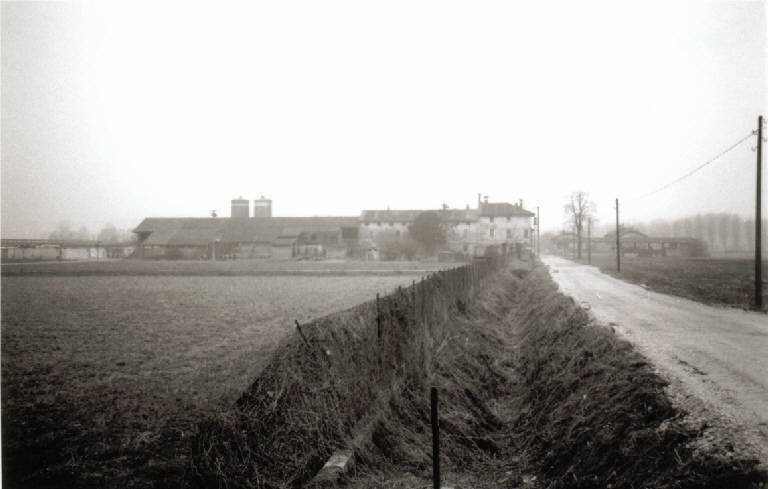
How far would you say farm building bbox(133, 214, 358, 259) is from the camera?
73.4 meters

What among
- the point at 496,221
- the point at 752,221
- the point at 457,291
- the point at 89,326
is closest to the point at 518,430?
the point at 457,291

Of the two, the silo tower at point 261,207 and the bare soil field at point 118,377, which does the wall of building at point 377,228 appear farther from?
the bare soil field at point 118,377

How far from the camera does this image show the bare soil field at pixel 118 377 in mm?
5387

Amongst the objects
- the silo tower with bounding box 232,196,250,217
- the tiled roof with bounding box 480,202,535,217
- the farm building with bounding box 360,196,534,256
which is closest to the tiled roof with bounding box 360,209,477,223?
the farm building with bounding box 360,196,534,256

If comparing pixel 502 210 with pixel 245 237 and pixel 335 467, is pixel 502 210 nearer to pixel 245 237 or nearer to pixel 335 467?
pixel 245 237

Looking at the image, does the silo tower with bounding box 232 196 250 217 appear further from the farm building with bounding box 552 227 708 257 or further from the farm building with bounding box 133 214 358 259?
the farm building with bounding box 552 227 708 257

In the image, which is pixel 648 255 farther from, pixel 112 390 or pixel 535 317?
pixel 112 390

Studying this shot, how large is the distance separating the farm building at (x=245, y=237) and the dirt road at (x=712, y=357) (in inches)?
2369

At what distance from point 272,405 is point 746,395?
19.7 feet

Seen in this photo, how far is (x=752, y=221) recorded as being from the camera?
58.5 feet

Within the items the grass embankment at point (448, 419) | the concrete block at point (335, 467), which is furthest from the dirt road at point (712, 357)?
the concrete block at point (335, 467)

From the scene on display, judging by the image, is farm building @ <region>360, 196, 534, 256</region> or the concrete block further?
farm building @ <region>360, 196, 534, 256</region>

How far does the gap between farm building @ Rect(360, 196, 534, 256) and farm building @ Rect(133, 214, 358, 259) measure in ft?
12.4

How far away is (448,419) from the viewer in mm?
8008
